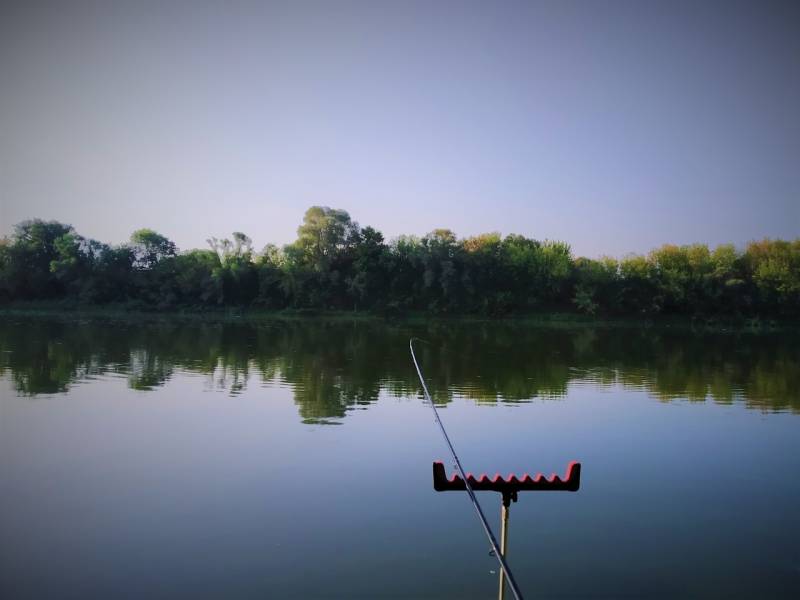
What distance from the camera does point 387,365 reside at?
942 inches

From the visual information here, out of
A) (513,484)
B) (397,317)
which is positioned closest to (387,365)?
(513,484)

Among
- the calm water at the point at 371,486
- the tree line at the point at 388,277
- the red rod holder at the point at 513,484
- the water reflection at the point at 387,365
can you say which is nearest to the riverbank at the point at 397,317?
the tree line at the point at 388,277

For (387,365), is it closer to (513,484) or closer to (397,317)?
(513,484)

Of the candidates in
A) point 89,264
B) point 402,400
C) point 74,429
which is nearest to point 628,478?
point 402,400

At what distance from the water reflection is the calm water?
10.0 inches

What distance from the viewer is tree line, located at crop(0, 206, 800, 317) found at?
205 feet

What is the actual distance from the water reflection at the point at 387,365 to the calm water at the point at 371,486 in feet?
0.84

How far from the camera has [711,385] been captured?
2089 centimetres

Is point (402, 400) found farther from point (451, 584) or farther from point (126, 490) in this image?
point (451, 584)

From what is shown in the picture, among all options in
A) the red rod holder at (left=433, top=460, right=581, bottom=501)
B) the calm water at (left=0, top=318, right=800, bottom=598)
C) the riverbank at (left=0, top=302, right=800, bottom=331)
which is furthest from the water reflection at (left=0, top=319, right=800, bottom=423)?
the riverbank at (left=0, top=302, right=800, bottom=331)

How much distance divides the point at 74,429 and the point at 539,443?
33.0 feet

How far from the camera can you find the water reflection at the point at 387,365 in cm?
1798

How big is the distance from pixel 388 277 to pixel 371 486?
57.2 metres

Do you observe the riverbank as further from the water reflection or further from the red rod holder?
the red rod holder
